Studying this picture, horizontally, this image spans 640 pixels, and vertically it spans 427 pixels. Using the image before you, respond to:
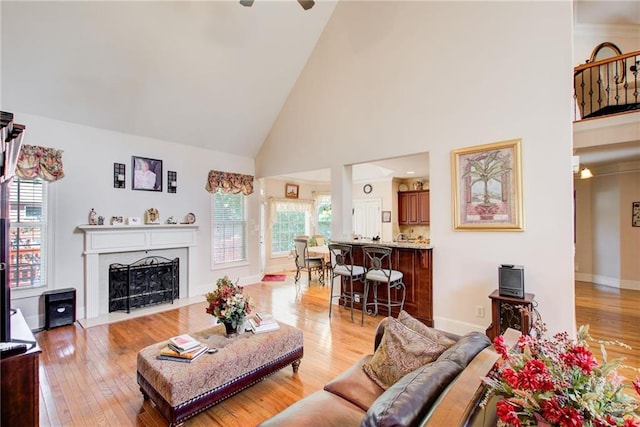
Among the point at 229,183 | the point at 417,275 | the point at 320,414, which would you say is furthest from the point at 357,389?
the point at 229,183

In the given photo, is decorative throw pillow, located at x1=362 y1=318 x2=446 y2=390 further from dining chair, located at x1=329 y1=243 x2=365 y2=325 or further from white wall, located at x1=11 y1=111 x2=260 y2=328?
white wall, located at x1=11 y1=111 x2=260 y2=328

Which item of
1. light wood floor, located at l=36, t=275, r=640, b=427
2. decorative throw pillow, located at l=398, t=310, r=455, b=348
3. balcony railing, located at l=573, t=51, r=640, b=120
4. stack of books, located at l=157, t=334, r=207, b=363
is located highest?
balcony railing, located at l=573, t=51, r=640, b=120

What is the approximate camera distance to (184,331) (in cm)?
377

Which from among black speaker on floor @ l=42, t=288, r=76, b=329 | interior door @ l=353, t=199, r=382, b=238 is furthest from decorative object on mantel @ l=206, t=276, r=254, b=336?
interior door @ l=353, t=199, r=382, b=238

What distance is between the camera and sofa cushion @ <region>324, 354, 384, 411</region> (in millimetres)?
1592

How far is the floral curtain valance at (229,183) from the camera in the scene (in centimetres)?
568

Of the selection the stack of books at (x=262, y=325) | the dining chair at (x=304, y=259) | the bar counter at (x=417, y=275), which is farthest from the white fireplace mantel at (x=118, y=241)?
the bar counter at (x=417, y=275)

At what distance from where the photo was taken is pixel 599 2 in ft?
15.4

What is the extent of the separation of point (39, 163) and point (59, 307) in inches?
76.6

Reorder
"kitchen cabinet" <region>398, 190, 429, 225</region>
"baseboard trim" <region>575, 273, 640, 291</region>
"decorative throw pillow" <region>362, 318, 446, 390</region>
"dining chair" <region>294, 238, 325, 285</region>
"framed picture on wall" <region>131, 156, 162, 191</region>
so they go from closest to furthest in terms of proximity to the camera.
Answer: "decorative throw pillow" <region>362, 318, 446, 390</region>
"framed picture on wall" <region>131, 156, 162, 191</region>
"baseboard trim" <region>575, 273, 640, 291</region>
"dining chair" <region>294, 238, 325, 285</region>
"kitchen cabinet" <region>398, 190, 429, 225</region>

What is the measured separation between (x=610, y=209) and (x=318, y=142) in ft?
20.7

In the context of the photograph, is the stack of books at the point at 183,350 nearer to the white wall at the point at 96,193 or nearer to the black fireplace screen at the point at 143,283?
the black fireplace screen at the point at 143,283

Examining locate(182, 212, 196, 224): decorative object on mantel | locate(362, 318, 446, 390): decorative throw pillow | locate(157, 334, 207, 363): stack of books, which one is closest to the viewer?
locate(362, 318, 446, 390): decorative throw pillow

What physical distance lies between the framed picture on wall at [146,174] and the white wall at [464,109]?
2980 millimetres
